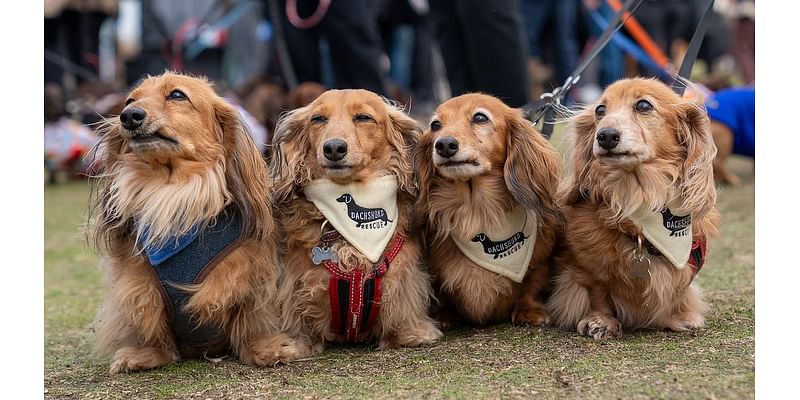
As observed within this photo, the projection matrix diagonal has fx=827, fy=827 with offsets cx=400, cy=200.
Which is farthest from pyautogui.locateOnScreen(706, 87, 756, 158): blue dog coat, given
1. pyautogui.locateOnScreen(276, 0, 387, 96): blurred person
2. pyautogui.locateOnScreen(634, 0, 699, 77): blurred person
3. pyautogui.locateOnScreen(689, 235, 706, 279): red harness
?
pyautogui.locateOnScreen(634, 0, 699, 77): blurred person

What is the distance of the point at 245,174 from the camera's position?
8.16 feet

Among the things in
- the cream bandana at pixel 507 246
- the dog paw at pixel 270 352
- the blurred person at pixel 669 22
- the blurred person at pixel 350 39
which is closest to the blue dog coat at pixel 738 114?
the blurred person at pixel 350 39

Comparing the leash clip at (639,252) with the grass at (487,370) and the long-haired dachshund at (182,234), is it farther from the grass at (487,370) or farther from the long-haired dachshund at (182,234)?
the long-haired dachshund at (182,234)

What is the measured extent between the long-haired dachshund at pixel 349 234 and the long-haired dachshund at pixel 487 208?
Answer: 100 mm

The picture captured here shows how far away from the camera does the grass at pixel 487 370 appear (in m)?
2.07

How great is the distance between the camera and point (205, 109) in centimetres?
250

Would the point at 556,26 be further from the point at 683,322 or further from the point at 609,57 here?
the point at 683,322

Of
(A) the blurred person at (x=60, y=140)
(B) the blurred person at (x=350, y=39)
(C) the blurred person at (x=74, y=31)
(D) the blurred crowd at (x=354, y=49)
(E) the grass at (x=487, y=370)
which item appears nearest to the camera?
(E) the grass at (x=487, y=370)

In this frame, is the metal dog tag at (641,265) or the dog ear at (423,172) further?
the dog ear at (423,172)

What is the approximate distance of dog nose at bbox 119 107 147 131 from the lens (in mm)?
2336

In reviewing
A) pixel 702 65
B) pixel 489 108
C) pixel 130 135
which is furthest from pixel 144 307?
pixel 702 65

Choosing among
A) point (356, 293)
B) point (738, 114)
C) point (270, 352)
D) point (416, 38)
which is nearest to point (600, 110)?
point (356, 293)

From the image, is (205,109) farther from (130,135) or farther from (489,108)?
(489,108)

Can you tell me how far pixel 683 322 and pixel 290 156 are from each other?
4.49ft
